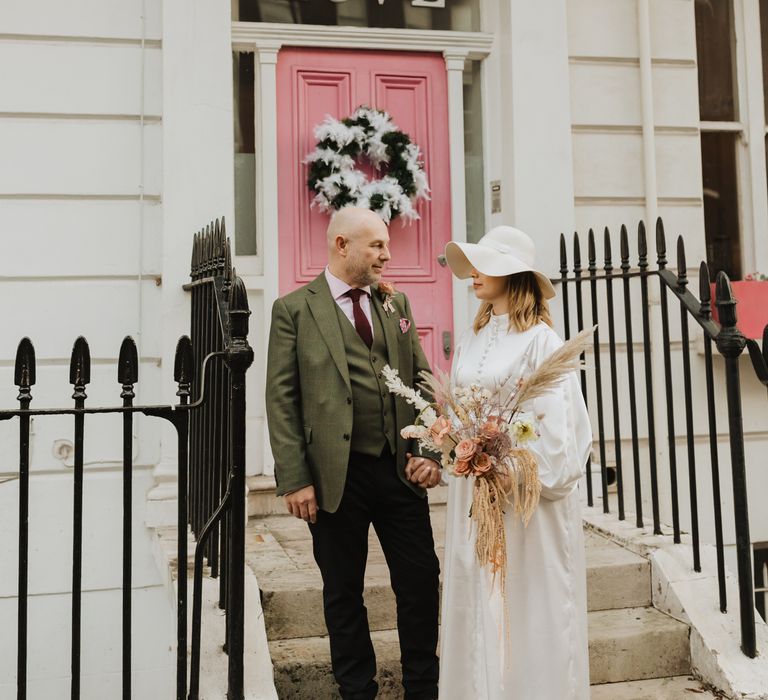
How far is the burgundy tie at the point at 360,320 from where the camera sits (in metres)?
3.46

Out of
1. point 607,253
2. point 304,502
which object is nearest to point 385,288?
point 304,502

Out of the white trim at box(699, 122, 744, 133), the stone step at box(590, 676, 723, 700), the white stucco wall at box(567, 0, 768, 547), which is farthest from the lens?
the white trim at box(699, 122, 744, 133)

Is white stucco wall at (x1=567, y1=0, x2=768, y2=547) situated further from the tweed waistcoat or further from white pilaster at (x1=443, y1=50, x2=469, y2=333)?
the tweed waistcoat

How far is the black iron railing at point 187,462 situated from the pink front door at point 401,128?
188cm

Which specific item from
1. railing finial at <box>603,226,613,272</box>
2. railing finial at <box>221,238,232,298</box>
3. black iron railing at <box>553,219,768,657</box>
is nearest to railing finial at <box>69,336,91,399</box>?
railing finial at <box>221,238,232,298</box>

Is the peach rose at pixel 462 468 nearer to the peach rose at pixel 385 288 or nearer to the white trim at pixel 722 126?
the peach rose at pixel 385 288

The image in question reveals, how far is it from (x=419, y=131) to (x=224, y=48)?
1327 mm

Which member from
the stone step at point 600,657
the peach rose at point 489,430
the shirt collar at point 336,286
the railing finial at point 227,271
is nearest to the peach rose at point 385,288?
the shirt collar at point 336,286

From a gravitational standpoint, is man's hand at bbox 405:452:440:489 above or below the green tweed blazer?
below

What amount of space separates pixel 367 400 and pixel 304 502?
44cm

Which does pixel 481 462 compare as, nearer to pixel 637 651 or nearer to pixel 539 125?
pixel 637 651

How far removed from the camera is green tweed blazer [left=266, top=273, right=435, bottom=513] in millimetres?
3268

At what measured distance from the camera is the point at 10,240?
5047 mm

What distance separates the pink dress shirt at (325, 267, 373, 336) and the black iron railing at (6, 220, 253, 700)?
1.26 ft
